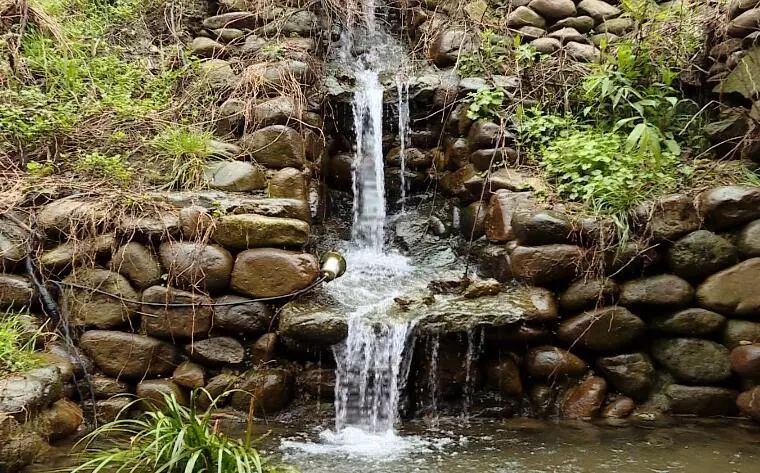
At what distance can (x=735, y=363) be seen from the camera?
169 inches

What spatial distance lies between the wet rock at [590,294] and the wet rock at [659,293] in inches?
3.7

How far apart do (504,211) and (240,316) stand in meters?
2.21

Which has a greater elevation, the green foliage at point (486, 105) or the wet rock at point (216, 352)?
the green foliage at point (486, 105)

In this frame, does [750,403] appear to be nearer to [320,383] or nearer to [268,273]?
[320,383]

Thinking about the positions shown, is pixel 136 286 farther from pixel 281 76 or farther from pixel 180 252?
pixel 281 76

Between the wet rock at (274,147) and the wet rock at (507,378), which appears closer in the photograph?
the wet rock at (507,378)

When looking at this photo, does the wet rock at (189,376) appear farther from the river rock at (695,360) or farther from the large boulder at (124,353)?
the river rock at (695,360)

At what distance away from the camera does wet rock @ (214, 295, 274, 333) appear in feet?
14.5

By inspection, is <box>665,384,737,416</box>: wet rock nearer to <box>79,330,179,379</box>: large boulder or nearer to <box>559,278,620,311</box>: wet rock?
<box>559,278,620,311</box>: wet rock

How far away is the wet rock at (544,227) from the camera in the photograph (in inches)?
183

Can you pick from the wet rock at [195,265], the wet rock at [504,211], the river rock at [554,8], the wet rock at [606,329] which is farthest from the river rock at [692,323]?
the river rock at [554,8]

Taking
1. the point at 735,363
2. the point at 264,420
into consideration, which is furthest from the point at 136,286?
the point at 735,363

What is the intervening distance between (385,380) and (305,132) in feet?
7.58

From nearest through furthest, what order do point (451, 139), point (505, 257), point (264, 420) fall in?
point (264, 420), point (505, 257), point (451, 139)
